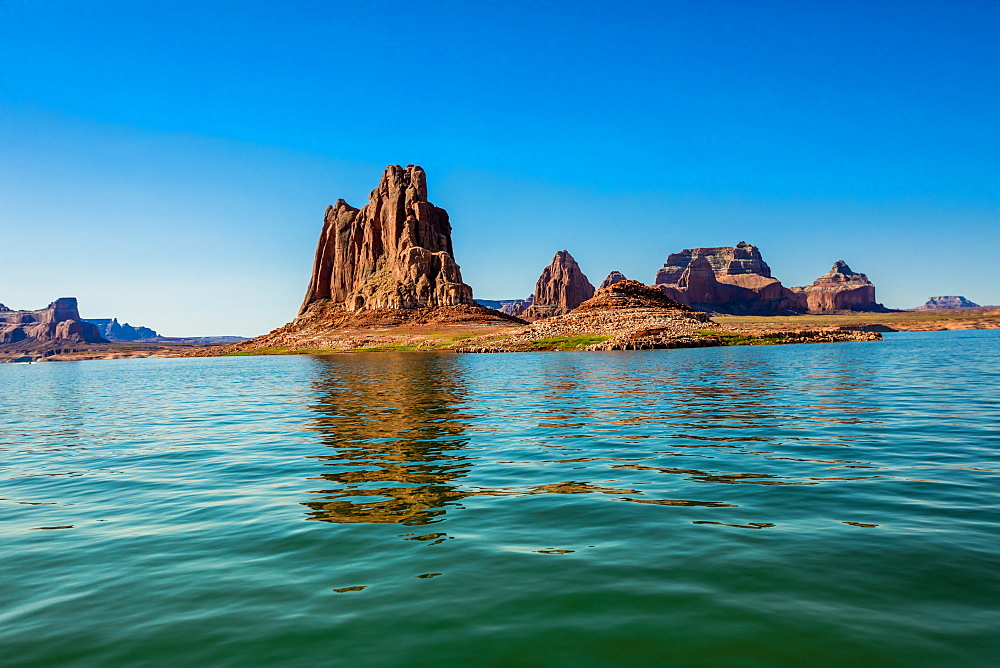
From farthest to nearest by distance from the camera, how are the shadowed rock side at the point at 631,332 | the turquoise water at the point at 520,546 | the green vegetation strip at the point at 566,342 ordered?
the green vegetation strip at the point at 566,342 < the shadowed rock side at the point at 631,332 < the turquoise water at the point at 520,546

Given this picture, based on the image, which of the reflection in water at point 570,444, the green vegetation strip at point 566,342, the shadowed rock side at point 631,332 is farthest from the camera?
the green vegetation strip at point 566,342

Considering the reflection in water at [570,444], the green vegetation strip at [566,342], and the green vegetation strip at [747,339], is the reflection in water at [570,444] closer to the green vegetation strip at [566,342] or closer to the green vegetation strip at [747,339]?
the green vegetation strip at [566,342]

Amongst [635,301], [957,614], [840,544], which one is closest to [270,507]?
[840,544]

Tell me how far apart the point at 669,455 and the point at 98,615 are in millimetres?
13089

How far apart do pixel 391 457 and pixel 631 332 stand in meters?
102

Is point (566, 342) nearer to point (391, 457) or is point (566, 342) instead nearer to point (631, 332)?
point (631, 332)

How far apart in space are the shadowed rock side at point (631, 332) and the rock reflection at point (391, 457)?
78121 mm

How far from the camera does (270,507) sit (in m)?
12.6

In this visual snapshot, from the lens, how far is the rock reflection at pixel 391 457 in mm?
12156

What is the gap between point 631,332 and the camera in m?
116

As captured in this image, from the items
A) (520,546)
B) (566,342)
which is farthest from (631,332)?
(520,546)

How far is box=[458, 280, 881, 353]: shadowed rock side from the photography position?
11181 cm

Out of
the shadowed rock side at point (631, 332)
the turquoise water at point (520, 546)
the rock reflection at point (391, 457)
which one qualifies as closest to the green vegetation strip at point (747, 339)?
the shadowed rock side at point (631, 332)

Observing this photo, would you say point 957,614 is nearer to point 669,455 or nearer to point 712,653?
point 712,653
